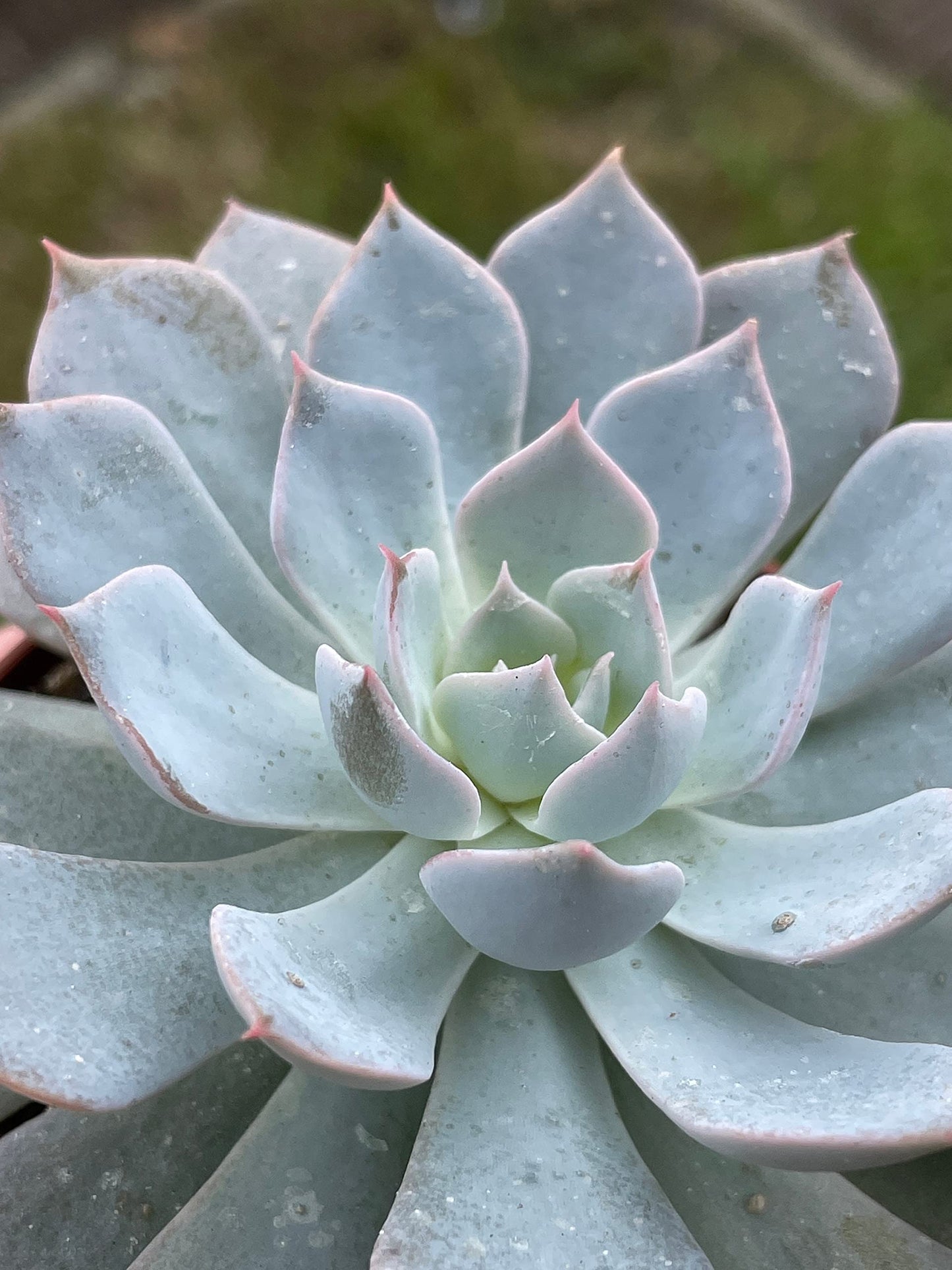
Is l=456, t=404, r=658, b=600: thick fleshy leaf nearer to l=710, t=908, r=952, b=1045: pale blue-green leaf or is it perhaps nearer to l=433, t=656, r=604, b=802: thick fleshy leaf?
l=433, t=656, r=604, b=802: thick fleshy leaf

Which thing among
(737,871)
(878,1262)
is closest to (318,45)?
(737,871)

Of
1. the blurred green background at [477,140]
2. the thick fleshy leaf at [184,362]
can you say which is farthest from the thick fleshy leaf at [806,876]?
the blurred green background at [477,140]

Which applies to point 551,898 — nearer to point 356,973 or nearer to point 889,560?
point 356,973

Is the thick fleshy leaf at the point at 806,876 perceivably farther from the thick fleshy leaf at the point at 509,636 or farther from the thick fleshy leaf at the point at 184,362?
the thick fleshy leaf at the point at 184,362

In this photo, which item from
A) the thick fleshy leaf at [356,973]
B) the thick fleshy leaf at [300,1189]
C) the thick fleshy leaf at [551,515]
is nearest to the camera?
the thick fleshy leaf at [356,973]

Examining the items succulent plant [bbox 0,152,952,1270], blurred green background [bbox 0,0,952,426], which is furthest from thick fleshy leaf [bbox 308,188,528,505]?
blurred green background [bbox 0,0,952,426]
